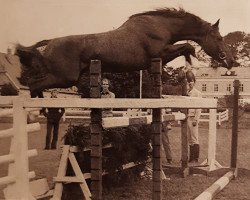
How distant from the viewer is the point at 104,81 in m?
3.94

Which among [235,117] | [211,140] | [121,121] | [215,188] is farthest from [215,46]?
[211,140]

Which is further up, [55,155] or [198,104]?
[198,104]

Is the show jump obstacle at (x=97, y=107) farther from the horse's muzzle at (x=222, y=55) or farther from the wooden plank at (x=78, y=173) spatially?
the wooden plank at (x=78, y=173)

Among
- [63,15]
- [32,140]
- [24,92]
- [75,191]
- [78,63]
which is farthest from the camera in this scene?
[32,140]

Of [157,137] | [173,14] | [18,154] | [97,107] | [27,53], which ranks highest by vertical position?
[173,14]

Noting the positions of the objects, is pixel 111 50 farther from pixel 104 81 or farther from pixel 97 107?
pixel 104 81

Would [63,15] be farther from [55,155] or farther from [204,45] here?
[55,155]

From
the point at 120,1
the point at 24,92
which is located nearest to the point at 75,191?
the point at 24,92

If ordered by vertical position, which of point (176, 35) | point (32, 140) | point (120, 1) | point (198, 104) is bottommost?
point (32, 140)

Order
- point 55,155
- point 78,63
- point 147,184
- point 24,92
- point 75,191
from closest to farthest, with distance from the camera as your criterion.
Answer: point 78,63 < point 24,92 < point 75,191 < point 147,184 < point 55,155

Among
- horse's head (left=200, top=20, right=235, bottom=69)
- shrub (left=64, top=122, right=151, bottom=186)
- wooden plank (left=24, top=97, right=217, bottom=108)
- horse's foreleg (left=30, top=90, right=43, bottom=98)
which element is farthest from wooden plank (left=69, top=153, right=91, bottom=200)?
horse's head (left=200, top=20, right=235, bottom=69)

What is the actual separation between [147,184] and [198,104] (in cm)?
191

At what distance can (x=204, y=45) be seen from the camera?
3.04 metres

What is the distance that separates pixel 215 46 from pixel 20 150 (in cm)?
144
